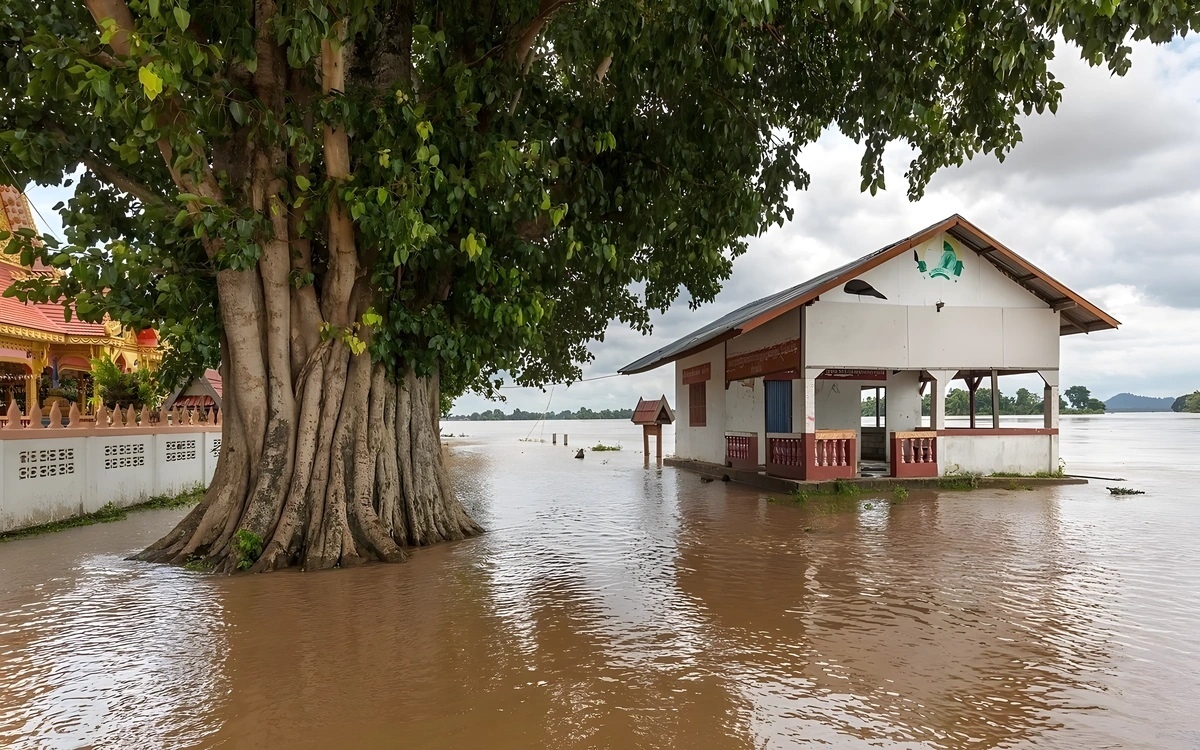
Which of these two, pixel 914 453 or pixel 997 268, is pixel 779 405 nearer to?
pixel 914 453

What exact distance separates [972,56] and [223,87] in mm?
7193

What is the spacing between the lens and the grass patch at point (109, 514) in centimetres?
884

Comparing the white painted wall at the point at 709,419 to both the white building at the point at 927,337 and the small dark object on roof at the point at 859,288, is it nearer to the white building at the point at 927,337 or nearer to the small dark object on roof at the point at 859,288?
the white building at the point at 927,337

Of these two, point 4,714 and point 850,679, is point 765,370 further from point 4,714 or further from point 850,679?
point 4,714

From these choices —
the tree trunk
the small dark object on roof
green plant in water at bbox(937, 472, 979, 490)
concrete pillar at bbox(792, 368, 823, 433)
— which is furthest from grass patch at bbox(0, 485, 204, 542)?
green plant in water at bbox(937, 472, 979, 490)

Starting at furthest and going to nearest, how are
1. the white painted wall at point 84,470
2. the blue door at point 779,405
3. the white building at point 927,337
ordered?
1. the blue door at point 779,405
2. the white building at point 927,337
3. the white painted wall at point 84,470

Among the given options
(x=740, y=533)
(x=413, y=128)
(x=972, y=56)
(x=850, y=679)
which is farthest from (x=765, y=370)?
(x=850, y=679)

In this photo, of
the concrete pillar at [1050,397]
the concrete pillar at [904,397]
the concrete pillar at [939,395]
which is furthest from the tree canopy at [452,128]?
the concrete pillar at [904,397]

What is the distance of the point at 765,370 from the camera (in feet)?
49.3

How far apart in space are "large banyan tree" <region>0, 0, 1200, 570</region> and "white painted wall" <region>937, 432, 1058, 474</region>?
7.71 metres

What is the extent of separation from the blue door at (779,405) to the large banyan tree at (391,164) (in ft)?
25.8

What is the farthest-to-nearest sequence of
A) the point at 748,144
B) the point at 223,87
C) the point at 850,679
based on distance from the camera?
the point at 748,144 < the point at 223,87 < the point at 850,679

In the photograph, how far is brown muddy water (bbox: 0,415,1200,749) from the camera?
3416 mm

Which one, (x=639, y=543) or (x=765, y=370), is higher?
(x=765, y=370)
